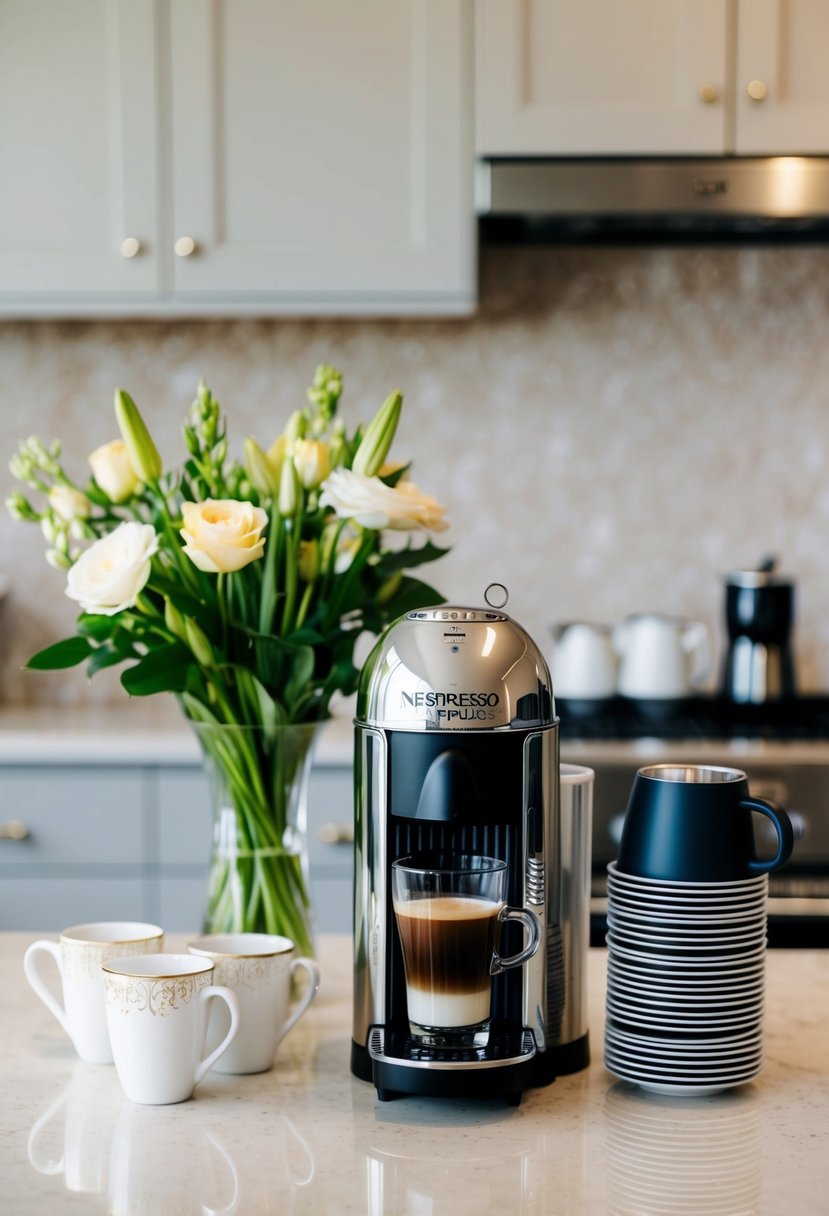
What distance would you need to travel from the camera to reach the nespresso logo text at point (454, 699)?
92 cm

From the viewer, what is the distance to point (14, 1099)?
934 mm

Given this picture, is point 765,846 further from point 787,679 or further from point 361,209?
point 361,209

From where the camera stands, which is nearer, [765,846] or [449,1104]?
[449,1104]

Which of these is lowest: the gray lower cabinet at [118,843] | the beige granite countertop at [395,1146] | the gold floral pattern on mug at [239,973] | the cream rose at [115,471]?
the gray lower cabinet at [118,843]

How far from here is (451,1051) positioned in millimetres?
912

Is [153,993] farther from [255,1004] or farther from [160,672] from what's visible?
[160,672]

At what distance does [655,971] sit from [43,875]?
5.16ft

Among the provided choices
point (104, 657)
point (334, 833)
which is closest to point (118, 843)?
point (334, 833)

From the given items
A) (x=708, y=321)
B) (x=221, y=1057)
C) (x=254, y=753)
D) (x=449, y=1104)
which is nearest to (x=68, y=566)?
(x=254, y=753)

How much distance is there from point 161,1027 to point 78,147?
1.84 metres

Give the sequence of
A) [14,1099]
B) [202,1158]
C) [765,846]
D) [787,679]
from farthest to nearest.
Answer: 1. [787,679]
2. [765,846]
3. [14,1099]
4. [202,1158]

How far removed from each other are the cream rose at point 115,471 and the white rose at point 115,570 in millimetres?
121

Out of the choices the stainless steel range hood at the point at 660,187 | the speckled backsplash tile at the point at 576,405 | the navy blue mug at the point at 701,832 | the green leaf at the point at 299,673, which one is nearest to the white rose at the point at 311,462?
the green leaf at the point at 299,673

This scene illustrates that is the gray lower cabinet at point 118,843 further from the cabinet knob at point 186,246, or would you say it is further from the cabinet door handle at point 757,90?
the cabinet door handle at point 757,90
